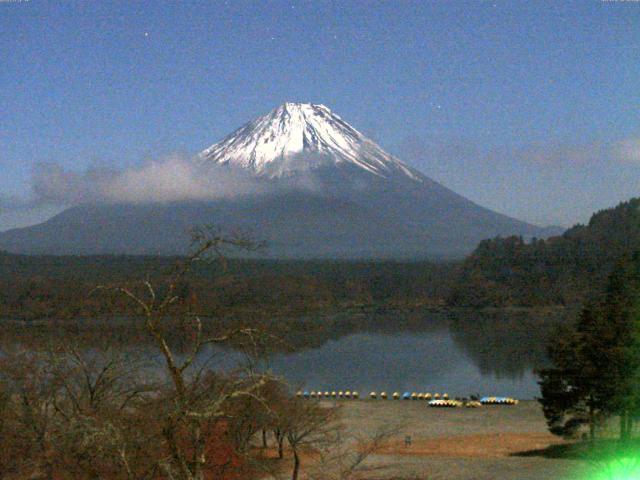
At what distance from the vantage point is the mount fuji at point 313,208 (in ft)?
444

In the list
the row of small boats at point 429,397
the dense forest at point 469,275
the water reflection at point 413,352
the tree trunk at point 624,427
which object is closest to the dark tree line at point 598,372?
the tree trunk at point 624,427

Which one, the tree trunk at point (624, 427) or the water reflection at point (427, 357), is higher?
the tree trunk at point (624, 427)

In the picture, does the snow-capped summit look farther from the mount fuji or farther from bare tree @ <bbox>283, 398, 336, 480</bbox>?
bare tree @ <bbox>283, 398, 336, 480</bbox>

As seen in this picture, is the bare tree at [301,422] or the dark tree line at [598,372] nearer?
the bare tree at [301,422]

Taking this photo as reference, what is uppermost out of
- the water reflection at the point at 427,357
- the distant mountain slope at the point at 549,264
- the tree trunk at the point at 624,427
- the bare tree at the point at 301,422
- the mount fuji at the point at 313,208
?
the mount fuji at the point at 313,208

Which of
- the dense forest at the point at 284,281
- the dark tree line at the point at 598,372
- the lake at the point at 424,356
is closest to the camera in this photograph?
the dark tree line at the point at 598,372

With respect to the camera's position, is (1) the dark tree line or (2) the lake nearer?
(1) the dark tree line

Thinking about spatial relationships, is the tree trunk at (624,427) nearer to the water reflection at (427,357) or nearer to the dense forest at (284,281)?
the water reflection at (427,357)

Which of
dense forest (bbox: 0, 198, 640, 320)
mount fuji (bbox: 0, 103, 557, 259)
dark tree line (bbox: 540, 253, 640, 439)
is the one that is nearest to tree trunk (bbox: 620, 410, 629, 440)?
dark tree line (bbox: 540, 253, 640, 439)

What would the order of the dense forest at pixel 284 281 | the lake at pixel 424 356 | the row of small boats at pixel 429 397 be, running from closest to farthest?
the row of small boats at pixel 429 397, the lake at pixel 424 356, the dense forest at pixel 284 281

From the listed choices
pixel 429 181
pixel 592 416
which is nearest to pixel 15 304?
pixel 592 416

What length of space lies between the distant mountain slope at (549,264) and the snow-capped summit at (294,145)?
73.1 m

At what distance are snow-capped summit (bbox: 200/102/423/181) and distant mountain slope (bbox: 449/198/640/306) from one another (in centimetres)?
7310

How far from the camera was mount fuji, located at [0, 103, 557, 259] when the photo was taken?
135 meters
